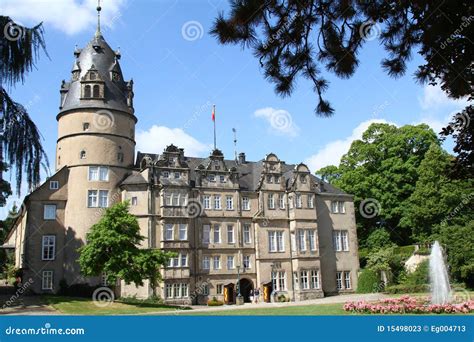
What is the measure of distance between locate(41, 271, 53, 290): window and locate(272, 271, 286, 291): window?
1861cm

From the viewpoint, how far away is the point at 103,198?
40312 mm

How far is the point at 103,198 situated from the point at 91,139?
506 centimetres

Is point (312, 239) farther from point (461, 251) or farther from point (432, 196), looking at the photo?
point (461, 251)

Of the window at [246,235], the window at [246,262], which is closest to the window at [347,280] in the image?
the window at [246,262]

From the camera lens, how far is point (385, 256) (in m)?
43.0

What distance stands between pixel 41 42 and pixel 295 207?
3521 centimetres

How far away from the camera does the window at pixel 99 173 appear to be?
132 feet

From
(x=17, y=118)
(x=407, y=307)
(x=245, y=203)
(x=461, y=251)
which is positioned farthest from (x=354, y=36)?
(x=245, y=203)

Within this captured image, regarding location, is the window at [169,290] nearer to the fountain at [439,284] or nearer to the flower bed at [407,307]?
the flower bed at [407,307]

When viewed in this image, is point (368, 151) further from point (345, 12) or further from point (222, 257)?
point (345, 12)

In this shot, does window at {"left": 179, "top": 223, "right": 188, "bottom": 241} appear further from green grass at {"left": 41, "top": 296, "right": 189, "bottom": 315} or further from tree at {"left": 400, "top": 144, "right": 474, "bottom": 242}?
tree at {"left": 400, "top": 144, "right": 474, "bottom": 242}

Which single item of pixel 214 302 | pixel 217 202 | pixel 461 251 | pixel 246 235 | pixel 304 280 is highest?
pixel 217 202

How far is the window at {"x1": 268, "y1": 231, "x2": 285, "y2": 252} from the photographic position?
44588mm

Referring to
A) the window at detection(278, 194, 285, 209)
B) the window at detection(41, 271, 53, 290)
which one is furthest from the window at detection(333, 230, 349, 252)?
the window at detection(41, 271, 53, 290)
